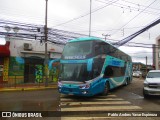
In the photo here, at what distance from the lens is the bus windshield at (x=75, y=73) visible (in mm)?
13275

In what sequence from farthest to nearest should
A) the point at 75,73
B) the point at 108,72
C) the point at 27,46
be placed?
the point at 27,46 < the point at 108,72 < the point at 75,73

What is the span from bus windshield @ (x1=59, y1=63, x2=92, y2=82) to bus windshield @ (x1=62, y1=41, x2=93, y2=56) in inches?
33.2

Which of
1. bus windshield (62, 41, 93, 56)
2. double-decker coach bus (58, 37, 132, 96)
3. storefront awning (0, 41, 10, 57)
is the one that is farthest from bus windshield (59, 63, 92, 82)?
storefront awning (0, 41, 10, 57)

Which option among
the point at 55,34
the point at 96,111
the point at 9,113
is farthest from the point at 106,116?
the point at 55,34

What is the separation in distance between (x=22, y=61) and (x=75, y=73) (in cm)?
1442

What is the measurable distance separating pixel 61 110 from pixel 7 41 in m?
16.9

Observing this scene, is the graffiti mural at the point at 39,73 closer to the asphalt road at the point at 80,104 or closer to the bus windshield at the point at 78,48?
the asphalt road at the point at 80,104

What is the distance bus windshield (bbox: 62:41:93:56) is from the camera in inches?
543

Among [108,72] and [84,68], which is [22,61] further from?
[84,68]

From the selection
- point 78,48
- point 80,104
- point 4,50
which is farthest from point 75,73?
point 4,50

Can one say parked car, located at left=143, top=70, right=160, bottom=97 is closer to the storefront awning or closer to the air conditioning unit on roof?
the storefront awning

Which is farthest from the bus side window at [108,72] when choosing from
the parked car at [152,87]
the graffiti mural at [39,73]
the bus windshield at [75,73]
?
the graffiti mural at [39,73]

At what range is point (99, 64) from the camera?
46.7 feet

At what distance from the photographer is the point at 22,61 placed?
26.2 meters
